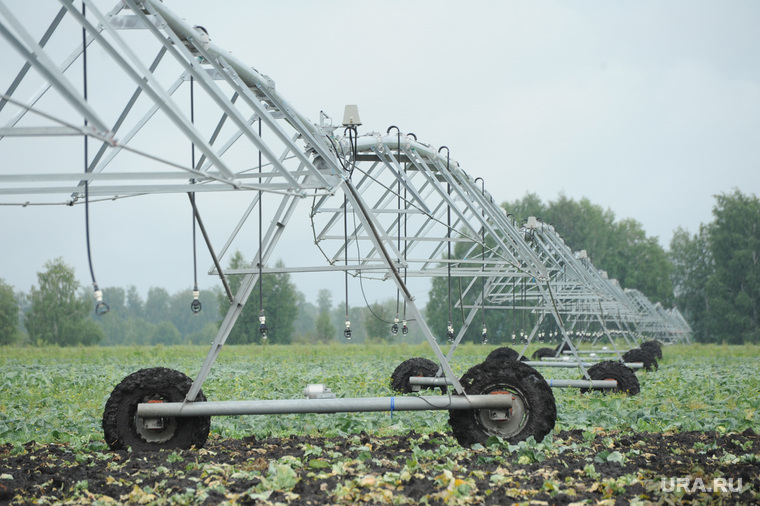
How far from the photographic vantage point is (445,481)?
6.37 meters

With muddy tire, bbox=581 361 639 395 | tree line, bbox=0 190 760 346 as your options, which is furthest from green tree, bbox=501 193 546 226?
muddy tire, bbox=581 361 639 395

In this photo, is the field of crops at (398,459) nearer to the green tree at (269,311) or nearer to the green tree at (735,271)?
the green tree at (269,311)

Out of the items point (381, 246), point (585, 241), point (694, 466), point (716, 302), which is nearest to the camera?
point (694, 466)

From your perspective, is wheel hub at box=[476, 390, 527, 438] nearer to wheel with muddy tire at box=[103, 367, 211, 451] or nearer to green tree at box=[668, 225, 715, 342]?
wheel with muddy tire at box=[103, 367, 211, 451]

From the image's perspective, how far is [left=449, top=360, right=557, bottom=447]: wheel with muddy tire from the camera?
323 inches

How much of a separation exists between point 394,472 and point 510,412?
1921 mm

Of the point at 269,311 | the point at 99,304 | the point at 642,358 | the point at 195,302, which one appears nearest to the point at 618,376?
the point at 642,358

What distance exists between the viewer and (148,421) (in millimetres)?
8117

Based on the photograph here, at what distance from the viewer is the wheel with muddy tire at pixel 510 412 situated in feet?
26.9

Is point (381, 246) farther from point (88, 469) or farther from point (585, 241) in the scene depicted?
point (585, 241)

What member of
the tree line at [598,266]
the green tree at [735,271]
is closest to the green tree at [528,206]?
the tree line at [598,266]

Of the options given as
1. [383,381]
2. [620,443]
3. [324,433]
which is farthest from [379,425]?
[383,381]

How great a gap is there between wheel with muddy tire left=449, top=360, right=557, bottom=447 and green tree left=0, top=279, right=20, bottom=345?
7077 centimetres

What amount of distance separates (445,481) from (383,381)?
34.4 ft
